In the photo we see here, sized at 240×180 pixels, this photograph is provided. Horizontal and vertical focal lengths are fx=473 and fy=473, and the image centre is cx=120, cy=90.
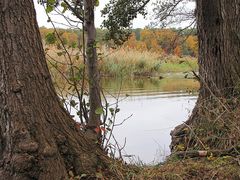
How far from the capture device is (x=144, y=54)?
2217cm

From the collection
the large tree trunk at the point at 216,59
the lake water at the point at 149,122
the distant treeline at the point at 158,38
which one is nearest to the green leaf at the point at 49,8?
the distant treeline at the point at 158,38

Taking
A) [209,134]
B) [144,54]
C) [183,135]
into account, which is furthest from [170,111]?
[144,54]

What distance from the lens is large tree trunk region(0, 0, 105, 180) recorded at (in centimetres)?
298

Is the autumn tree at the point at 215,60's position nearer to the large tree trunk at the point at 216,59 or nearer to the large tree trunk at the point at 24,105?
the large tree trunk at the point at 216,59

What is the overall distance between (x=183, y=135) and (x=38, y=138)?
3.53m

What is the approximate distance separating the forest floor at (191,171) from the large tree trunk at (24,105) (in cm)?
71

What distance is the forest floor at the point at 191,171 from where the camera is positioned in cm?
351

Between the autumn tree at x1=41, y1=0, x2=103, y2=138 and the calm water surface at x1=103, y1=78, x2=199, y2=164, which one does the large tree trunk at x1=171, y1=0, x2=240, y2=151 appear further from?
the autumn tree at x1=41, y1=0, x2=103, y2=138

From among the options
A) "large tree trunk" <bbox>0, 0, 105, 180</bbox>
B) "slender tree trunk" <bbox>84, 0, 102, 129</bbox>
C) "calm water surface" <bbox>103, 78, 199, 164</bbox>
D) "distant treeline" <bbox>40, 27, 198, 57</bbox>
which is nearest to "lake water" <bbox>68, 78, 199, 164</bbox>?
"calm water surface" <bbox>103, 78, 199, 164</bbox>

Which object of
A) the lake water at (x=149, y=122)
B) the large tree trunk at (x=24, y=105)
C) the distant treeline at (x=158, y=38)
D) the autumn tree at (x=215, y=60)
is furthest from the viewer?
the lake water at (x=149, y=122)

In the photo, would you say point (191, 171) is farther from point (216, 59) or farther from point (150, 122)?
point (150, 122)

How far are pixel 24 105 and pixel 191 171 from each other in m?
1.41

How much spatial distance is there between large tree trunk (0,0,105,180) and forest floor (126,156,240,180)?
71 cm

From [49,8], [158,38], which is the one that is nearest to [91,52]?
[49,8]
